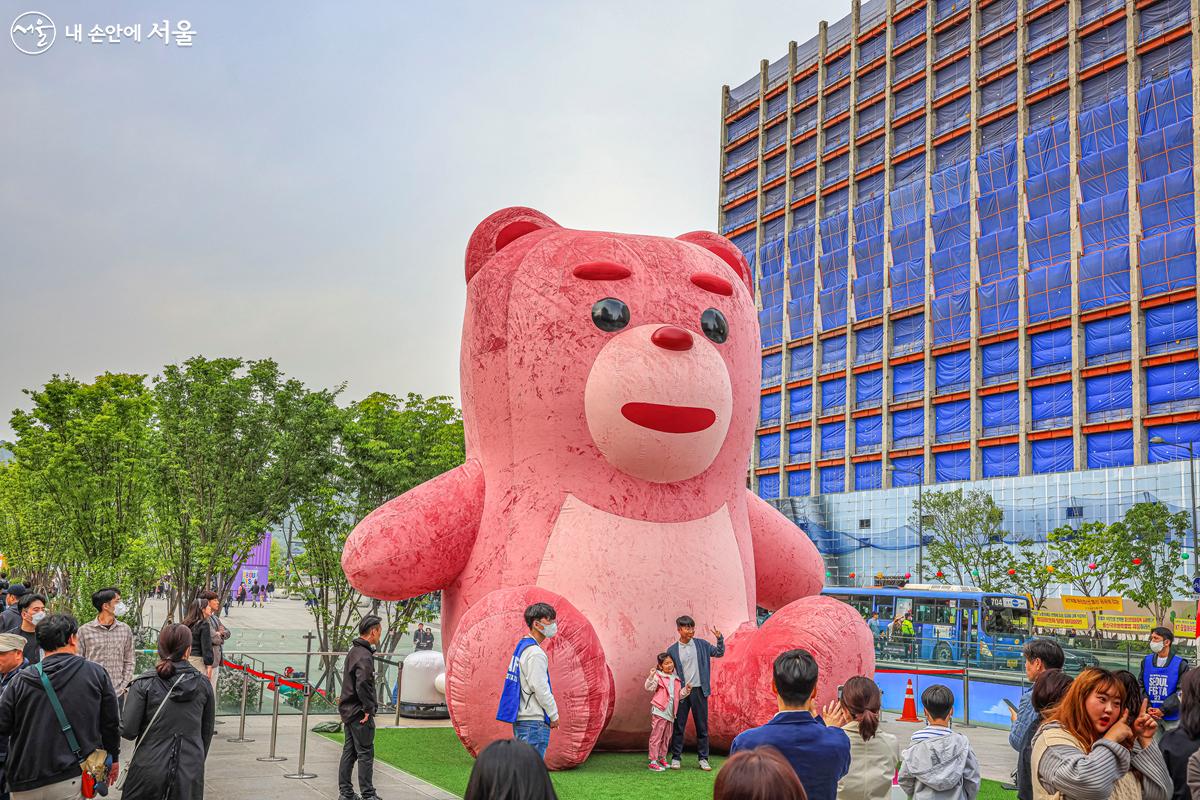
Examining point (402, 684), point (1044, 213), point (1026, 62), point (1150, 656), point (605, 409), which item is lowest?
point (402, 684)

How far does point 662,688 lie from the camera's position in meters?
7.67

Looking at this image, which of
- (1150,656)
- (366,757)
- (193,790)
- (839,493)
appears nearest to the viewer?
(193,790)

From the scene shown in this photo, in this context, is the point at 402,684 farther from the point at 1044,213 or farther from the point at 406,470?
the point at 1044,213

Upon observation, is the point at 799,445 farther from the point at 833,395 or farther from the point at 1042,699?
the point at 1042,699

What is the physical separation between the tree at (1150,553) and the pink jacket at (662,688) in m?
33.2

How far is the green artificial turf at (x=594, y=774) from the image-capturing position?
7051 mm

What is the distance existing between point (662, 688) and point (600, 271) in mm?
3441

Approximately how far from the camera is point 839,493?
5600cm

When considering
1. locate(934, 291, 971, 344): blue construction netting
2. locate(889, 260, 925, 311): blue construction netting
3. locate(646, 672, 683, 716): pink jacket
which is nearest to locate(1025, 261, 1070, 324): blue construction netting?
locate(934, 291, 971, 344): blue construction netting

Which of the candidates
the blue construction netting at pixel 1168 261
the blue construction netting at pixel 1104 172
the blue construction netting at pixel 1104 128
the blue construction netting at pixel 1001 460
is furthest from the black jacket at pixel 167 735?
the blue construction netting at pixel 1104 128

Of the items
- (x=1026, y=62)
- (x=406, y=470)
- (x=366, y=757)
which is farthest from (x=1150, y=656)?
(x=1026, y=62)

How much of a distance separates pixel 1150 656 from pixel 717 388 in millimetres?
4642

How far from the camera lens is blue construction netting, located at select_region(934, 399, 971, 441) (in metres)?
50.2

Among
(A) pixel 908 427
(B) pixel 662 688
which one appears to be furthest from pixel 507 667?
(A) pixel 908 427
